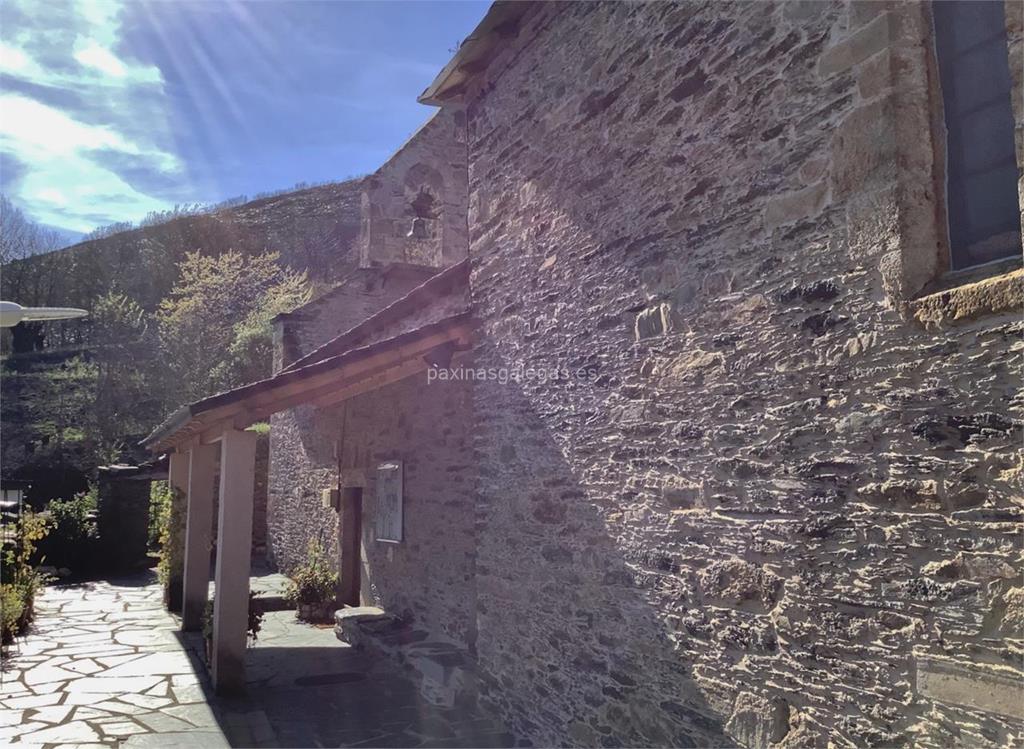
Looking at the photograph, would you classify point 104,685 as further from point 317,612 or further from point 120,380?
point 120,380

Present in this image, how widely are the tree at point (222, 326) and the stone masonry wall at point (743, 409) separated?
22139 millimetres

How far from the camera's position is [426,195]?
38.2 ft

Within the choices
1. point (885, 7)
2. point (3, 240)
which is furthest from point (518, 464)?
point (3, 240)

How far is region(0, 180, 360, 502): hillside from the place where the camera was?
92.6ft

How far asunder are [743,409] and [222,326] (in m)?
29.6

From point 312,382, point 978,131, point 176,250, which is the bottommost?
point 312,382

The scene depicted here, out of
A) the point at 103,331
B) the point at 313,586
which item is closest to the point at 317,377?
the point at 313,586

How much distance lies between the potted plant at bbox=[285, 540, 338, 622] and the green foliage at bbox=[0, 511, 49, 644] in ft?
10.1

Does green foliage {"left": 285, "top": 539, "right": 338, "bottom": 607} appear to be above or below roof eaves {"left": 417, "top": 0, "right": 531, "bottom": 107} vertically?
below

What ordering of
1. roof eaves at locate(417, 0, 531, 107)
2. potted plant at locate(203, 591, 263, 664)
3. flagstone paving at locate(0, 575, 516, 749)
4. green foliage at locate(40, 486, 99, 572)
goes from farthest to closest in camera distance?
green foliage at locate(40, 486, 99, 572) → potted plant at locate(203, 591, 263, 664) → flagstone paving at locate(0, 575, 516, 749) → roof eaves at locate(417, 0, 531, 107)

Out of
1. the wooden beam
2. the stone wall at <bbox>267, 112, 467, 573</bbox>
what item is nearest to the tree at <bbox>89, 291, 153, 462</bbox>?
the stone wall at <bbox>267, 112, 467, 573</bbox>

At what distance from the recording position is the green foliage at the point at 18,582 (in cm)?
839

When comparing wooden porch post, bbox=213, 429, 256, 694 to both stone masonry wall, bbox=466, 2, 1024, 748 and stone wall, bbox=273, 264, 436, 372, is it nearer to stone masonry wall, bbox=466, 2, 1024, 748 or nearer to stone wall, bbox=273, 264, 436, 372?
stone masonry wall, bbox=466, 2, 1024, 748

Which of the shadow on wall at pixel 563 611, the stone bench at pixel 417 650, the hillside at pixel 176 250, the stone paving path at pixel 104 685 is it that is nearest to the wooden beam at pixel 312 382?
the shadow on wall at pixel 563 611
